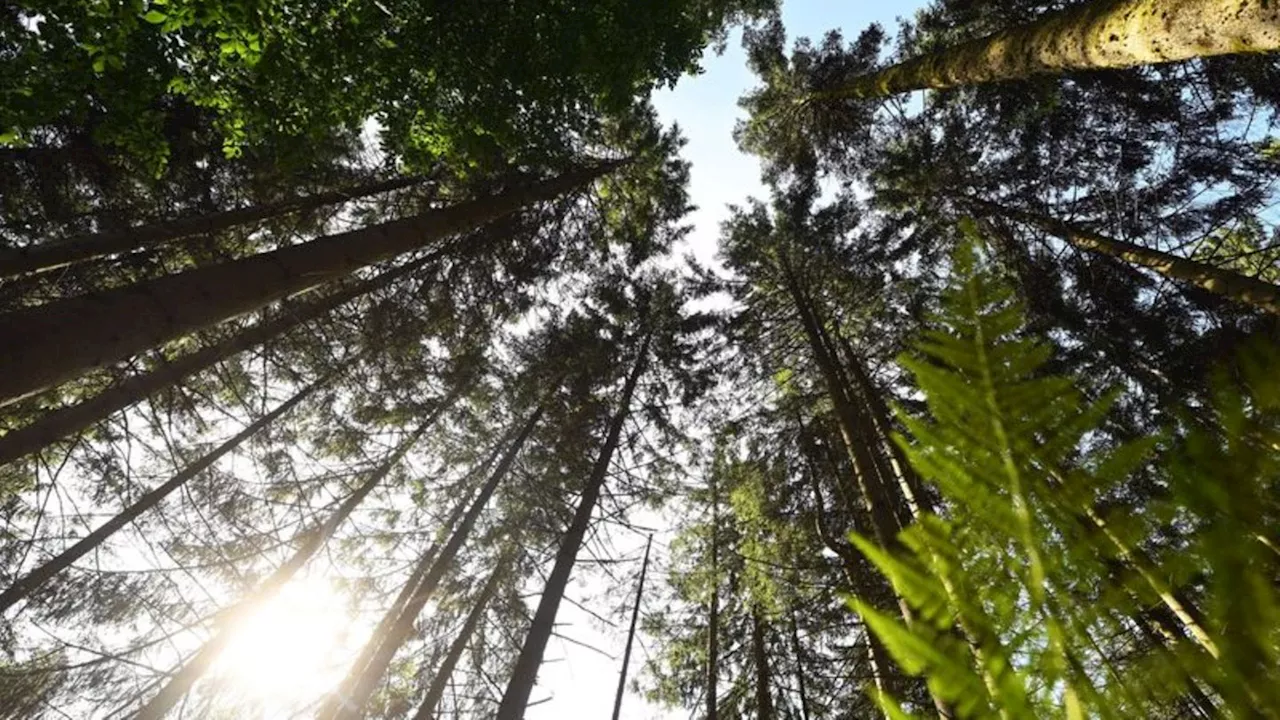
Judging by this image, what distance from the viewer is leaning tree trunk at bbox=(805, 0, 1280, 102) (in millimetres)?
2533

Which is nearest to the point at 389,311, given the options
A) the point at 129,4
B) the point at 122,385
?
the point at 122,385

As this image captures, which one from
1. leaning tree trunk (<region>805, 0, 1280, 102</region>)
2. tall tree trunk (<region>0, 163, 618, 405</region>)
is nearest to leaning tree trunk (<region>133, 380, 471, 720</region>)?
tall tree trunk (<region>0, 163, 618, 405</region>)

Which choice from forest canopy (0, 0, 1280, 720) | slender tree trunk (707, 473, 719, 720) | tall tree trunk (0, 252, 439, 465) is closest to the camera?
forest canopy (0, 0, 1280, 720)

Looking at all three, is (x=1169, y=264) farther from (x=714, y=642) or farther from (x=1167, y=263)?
(x=714, y=642)

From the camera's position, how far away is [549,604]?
8.73 metres

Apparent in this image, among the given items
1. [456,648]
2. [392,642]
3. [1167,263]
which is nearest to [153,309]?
[392,642]

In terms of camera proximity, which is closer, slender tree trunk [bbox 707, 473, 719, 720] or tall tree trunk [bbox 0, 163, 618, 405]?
tall tree trunk [bbox 0, 163, 618, 405]

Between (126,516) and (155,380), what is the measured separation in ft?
9.84

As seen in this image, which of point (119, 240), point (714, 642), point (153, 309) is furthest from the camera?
point (714, 642)

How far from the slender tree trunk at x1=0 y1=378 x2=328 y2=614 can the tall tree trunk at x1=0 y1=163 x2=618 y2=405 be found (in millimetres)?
3378

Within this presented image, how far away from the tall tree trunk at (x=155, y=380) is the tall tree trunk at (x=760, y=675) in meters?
8.61

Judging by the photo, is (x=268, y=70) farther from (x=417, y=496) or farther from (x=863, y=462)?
(x=417, y=496)

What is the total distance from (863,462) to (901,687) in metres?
3.05

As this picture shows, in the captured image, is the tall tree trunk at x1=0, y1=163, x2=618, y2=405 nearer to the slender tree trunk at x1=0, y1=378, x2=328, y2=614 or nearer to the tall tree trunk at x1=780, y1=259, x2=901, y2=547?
the slender tree trunk at x1=0, y1=378, x2=328, y2=614
